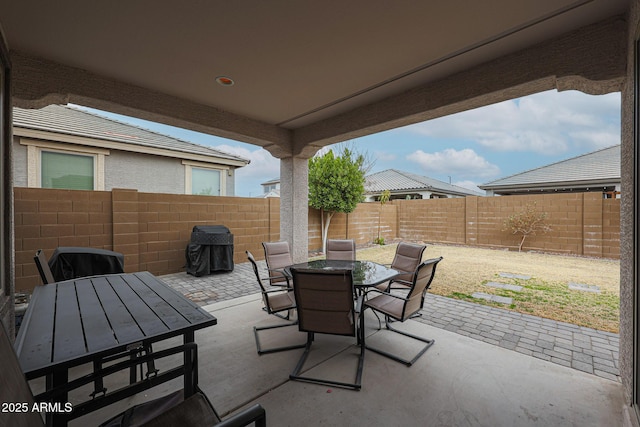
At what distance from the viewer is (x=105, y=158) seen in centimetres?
770

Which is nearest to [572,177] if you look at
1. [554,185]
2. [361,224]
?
[554,185]

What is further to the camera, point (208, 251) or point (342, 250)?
point (208, 251)

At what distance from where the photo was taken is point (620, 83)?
2143 millimetres

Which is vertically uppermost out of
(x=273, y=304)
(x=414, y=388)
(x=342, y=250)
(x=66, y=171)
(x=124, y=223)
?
(x=66, y=171)

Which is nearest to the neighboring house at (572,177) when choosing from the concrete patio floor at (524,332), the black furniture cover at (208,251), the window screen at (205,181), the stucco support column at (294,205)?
the concrete patio floor at (524,332)

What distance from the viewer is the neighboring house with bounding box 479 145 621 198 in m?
10.9

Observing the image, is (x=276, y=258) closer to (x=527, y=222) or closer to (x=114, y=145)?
(x=114, y=145)

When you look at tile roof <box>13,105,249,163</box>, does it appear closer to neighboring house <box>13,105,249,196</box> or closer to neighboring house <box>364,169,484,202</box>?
neighboring house <box>13,105,249,196</box>

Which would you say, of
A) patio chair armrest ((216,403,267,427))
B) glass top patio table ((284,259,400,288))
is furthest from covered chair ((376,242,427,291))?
patio chair armrest ((216,403,267,427))

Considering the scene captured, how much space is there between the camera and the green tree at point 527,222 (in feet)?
29.1

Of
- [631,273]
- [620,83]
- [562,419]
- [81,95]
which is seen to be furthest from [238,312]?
[620,83]

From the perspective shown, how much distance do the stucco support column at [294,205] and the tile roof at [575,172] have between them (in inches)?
485

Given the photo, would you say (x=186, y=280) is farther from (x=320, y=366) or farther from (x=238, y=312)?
(x=320, y=366)

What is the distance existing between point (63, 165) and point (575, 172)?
18.4 metres
